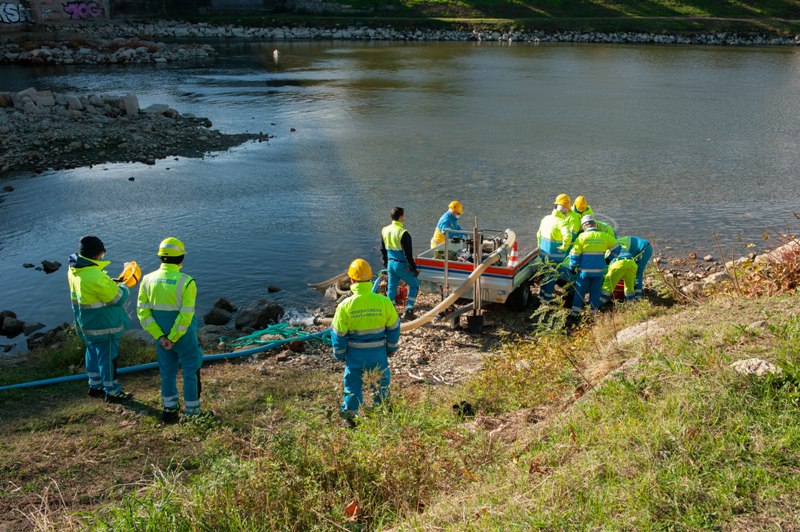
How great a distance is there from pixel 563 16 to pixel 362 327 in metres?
69.3

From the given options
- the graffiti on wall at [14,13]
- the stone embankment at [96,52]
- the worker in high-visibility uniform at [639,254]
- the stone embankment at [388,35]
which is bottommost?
the worker in high-visibility uniform at [639,254]

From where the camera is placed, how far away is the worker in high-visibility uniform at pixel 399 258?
1027 centimetres

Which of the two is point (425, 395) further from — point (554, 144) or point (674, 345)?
point (554, 144)

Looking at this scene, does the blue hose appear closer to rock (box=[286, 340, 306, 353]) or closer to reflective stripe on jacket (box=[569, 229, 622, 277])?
rock (box=[286, 340, 306, 353])

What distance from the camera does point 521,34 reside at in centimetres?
6612

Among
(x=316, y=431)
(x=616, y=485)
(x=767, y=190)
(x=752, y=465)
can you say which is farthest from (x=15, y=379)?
(x=767, y=190)

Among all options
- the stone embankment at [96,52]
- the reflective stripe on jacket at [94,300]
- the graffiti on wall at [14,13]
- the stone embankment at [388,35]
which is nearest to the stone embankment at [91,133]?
the reflective stripe on jacket at [94,300]

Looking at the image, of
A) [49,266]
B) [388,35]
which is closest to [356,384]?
[49,266]

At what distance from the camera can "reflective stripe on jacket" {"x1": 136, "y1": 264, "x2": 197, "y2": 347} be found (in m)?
→ 6.77

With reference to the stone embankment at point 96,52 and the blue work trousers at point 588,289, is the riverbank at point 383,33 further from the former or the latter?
the blue work trousers at point 588,289

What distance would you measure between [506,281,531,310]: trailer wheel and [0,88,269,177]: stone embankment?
16.6m

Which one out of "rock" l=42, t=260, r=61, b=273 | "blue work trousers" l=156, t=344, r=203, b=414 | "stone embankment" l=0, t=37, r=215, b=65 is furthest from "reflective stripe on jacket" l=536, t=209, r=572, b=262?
"stone embankment" l=0, t=37, r=215, b=65

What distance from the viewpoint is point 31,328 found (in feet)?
37.3

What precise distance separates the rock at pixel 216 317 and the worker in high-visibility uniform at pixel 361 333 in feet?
17.2
